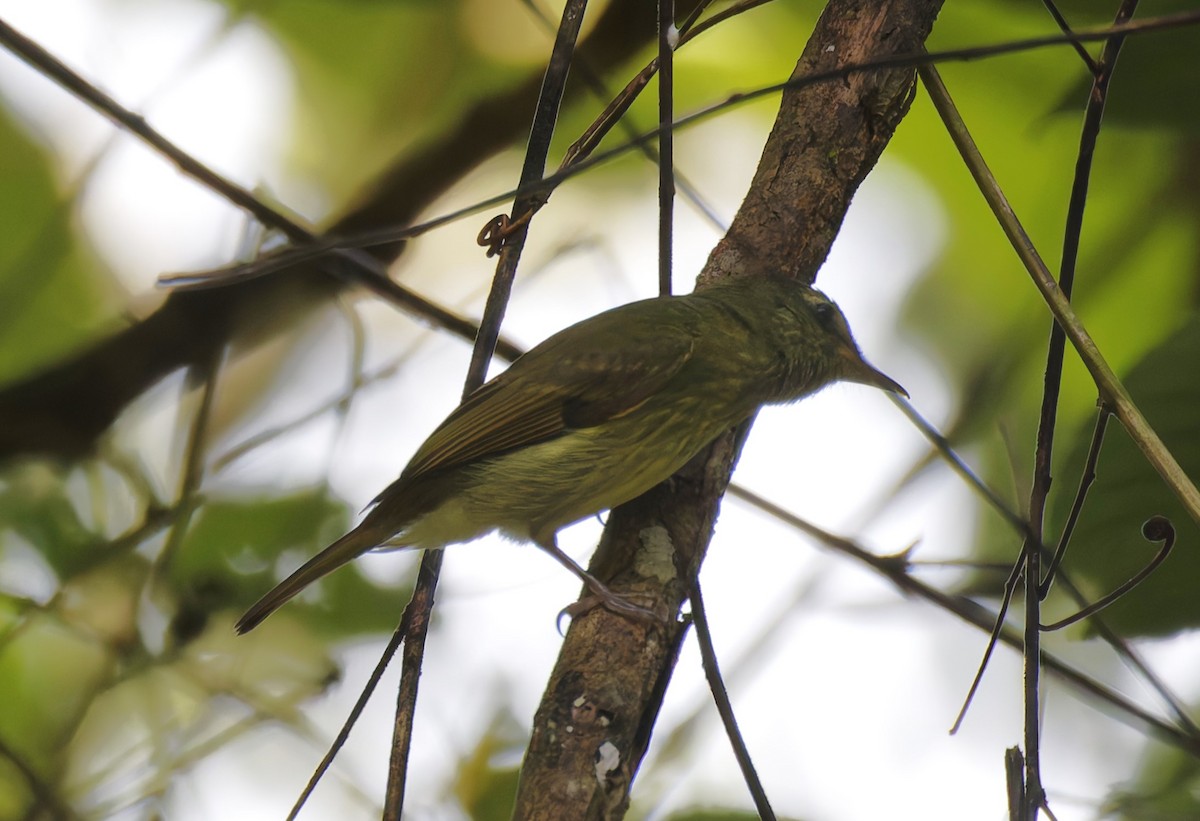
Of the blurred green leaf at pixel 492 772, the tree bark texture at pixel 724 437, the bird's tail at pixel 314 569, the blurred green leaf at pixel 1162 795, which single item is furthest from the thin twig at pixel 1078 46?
the blurred green leaf at pixel 492 772

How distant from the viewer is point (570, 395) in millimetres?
2568

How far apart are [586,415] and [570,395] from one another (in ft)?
0.20

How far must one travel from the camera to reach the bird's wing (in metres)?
2.55

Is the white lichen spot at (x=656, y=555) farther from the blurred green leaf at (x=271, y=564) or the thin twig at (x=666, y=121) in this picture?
the blurred green leaf at (x=271, y=564)

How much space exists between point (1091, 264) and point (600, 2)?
1600mm

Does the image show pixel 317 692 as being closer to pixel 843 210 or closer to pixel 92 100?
pixel 92 100

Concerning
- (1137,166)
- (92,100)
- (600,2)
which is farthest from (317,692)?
(1137,166)

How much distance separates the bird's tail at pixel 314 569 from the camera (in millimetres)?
2346

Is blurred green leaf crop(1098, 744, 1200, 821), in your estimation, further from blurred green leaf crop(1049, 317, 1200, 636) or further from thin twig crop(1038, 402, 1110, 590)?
thin twig crop(1038, 402, 1110, 590)

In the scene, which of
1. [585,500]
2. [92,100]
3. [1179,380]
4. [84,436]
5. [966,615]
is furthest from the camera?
[84,436]

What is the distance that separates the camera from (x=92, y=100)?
7.10 feet

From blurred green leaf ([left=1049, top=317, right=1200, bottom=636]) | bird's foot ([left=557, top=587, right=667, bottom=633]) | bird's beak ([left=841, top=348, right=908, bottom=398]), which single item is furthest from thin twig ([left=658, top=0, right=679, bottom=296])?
blurred green leaf ([left=1049, top=317, right=1200, bottom=636])

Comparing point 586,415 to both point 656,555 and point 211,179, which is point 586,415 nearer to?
point 656,555

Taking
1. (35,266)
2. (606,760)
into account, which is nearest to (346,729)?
(606,760)
